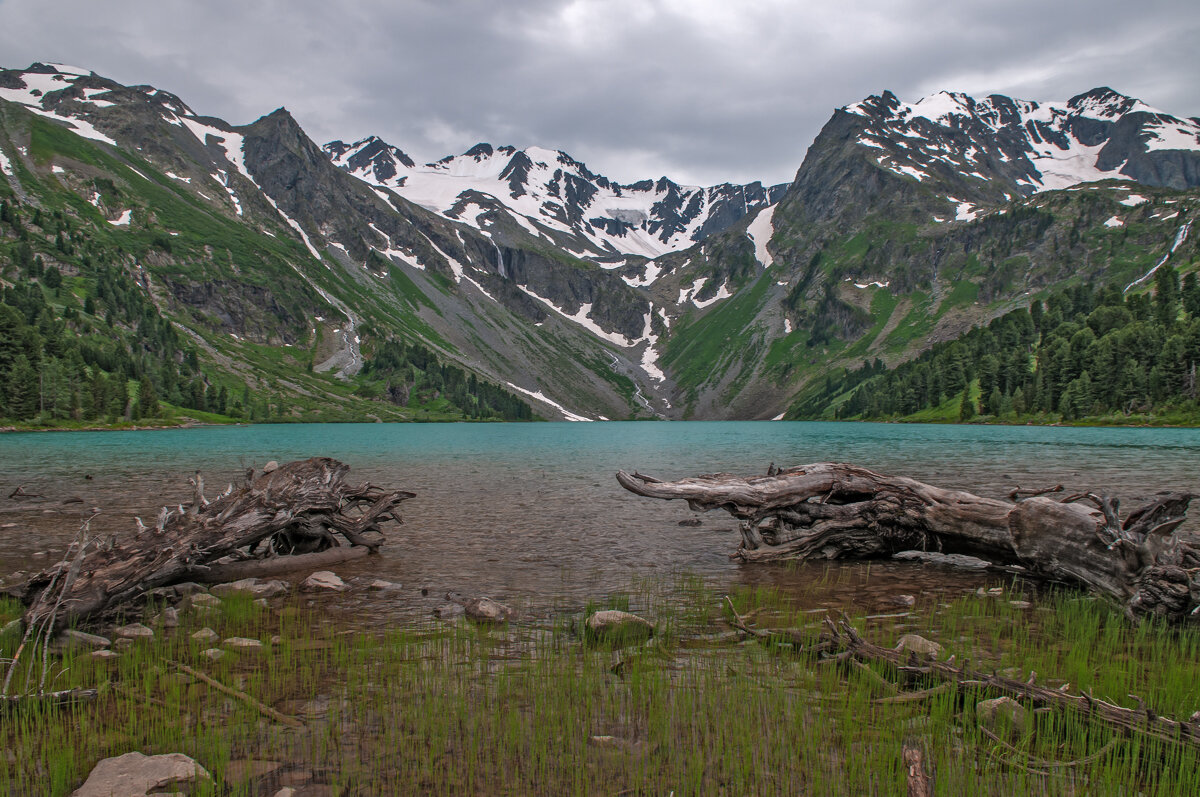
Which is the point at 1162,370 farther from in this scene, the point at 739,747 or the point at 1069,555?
the point at 739,747

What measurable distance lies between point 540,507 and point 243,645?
21463 mm

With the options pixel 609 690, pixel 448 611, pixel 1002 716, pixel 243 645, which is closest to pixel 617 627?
pixel 609 690

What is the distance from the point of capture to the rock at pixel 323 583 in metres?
16.4

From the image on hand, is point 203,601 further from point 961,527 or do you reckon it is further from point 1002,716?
point 961,527

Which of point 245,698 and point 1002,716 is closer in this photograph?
point 1002,716

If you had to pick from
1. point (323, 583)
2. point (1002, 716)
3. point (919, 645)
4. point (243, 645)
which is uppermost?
point (1002, 716)

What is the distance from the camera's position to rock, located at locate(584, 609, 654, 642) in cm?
1194

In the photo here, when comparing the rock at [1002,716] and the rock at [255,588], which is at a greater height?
the rock at [1002,716]

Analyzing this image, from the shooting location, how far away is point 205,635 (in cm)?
1203

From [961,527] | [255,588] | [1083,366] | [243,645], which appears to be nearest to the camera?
[243,645]

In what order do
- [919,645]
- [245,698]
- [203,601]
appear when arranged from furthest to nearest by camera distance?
[203,601] → [919,645] → [245,698]

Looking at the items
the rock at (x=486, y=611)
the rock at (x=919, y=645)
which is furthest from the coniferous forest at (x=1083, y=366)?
the rock at (x=486, y=611)

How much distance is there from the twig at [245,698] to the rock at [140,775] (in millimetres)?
1402

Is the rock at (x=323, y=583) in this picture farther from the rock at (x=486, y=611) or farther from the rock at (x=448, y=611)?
the rock at (x=486, y=611)
